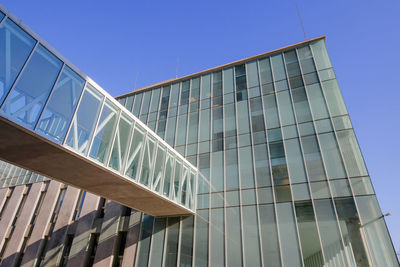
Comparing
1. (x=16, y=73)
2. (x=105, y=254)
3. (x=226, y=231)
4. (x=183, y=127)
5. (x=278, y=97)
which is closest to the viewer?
(x=16, y=73)

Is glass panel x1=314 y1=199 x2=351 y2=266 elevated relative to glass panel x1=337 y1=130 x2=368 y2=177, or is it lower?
lower

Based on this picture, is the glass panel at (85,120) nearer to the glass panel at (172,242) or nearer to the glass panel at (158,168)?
the glass panel at (158,168)

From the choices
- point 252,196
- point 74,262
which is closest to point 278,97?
point 252,196

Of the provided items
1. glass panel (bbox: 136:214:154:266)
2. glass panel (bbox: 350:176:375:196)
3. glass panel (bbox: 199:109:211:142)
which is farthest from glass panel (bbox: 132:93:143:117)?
glass panel (bbox: 350:176:375:196)

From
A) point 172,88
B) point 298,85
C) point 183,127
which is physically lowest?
point 183,127

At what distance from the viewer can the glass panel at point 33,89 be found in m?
7.42

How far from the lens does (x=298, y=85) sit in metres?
18.6

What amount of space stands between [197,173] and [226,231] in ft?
15.7

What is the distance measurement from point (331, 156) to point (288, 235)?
560 centimetres

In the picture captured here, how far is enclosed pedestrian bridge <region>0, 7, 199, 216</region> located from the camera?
765cm

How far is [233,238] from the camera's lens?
15.0 metres

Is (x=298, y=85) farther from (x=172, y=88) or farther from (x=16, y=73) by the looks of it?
(x=16, y=73)

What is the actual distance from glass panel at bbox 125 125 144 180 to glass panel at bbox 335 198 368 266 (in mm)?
11345

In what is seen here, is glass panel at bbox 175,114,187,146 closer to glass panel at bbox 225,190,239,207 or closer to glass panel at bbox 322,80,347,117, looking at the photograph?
glass panel at bbox 225,190,239,207
